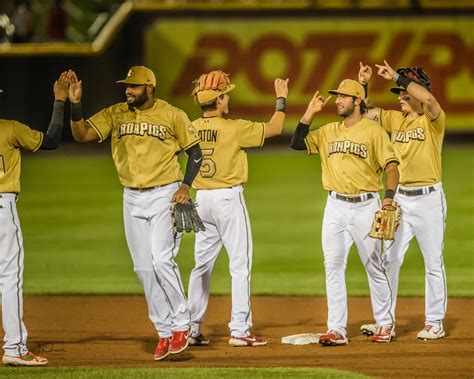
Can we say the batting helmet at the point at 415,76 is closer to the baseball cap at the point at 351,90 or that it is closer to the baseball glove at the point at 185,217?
the baseball cap at the point at 351,90

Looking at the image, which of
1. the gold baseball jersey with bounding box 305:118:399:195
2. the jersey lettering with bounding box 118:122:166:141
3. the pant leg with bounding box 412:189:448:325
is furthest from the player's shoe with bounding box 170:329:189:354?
the pant leg with bounding box 412:189:448:325

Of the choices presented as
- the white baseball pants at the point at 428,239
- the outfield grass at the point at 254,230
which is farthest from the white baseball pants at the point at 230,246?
the outfield grass at the point at 254,230

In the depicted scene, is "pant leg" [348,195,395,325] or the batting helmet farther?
the batting helmet

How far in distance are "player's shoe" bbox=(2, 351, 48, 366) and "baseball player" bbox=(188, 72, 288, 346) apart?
4.66ft

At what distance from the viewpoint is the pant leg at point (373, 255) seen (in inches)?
377

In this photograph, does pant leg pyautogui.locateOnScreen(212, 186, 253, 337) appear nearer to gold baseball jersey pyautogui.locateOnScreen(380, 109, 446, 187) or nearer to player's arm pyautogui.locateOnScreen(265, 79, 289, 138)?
player's arm pyautogui.locateOnScreen(265, 79, 289, 138)

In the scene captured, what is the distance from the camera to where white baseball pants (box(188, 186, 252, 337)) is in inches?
380

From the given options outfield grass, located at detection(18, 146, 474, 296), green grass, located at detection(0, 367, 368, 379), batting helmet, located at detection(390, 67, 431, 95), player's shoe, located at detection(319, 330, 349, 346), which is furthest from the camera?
outfield grass, located at detection(18, 146, 474, 296)

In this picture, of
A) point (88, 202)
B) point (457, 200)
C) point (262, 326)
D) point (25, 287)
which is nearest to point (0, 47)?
point (88, 202)

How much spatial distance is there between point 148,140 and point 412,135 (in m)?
2.30

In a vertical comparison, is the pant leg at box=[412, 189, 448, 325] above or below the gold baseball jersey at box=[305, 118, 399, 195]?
below

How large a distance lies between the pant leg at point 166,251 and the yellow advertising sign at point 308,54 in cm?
1397

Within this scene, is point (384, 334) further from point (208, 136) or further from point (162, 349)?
point (208, 136)

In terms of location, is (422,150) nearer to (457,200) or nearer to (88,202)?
(457,200)
